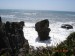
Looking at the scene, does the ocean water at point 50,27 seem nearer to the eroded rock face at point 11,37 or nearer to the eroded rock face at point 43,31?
the eroded rock face at point 43,31

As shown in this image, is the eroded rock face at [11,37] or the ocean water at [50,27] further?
the ocean water at [50,27]

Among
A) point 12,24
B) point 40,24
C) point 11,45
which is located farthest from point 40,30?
point 11,45

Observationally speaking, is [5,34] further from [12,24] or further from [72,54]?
[72,54]

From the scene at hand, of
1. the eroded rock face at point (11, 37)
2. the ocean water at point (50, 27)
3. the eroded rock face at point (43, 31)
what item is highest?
the eroded rock face at point (11, 37)

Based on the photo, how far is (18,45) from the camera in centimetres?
1462

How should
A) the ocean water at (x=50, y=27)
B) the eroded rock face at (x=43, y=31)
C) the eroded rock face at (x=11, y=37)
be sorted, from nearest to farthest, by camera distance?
the eroded rock face at (x=11, y=37), the ocean water at (x=50, y=27), the eroded rock face at (x=43, y=31)

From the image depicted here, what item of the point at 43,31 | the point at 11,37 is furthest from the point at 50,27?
the point at 11,37

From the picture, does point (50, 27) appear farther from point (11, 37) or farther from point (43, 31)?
point (11, 37)

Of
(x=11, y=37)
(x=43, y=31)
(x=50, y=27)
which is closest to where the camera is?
(x=11, y=37)

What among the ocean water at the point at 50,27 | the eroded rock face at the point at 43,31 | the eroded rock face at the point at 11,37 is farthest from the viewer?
the eroded rock face at the point at 43,31

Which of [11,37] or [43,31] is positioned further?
[43,31]

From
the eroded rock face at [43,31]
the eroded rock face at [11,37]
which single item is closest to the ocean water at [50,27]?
the eroded rock face at [43,31]

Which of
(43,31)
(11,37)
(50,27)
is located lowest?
A: (50,27)

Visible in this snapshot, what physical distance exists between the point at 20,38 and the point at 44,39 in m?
12.2
